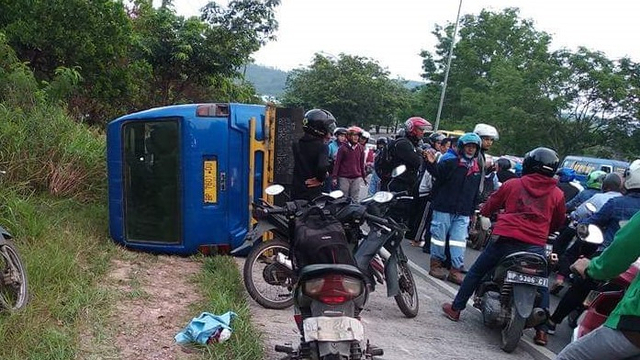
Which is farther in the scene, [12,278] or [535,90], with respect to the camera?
[535,90]

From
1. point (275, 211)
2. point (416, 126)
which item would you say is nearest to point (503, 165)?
point (416, 126)

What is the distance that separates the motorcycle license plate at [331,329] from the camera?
9.52 ft

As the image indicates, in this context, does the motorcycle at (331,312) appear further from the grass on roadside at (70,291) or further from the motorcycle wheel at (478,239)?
the motorcycle wheel at (478,239)

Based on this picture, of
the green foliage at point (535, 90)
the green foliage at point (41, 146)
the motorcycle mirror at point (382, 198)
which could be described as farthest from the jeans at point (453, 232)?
the green foliage at point (535, 90)

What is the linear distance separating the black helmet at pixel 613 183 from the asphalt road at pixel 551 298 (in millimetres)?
1454

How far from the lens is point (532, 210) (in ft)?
15.0

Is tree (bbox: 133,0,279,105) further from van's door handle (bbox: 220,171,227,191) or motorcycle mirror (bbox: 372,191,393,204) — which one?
motorcycle mirror (bbox: 372,191,393,204)

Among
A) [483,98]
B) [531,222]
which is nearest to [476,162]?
[531,222]

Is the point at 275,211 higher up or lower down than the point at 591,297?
higher up

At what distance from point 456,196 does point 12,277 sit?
4.36m

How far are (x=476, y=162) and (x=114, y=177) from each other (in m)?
3.96

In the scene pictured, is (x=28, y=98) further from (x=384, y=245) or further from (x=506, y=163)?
(x=506, y=163)

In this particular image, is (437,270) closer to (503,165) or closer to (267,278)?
(267,278)

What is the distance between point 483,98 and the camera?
32.9 meters
